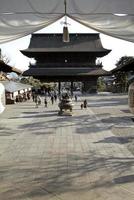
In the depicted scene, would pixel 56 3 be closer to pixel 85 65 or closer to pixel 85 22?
pixel 85 22

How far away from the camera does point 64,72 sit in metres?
62.0

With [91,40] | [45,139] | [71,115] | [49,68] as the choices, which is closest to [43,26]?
[45,139]

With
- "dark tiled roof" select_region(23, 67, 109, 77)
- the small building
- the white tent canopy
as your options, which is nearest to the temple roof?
"dark tiled roof" select_region(23, 67, 109, 77)

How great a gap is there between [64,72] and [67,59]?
12.8 ft

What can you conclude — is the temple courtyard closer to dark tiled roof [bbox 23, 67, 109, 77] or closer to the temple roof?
dark tiled roof [bbox 23, 67, 109, 77]

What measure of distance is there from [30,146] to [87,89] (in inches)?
2038

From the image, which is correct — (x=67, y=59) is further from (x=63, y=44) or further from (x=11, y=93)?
(x=11, y=93)

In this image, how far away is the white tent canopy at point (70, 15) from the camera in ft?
30.5

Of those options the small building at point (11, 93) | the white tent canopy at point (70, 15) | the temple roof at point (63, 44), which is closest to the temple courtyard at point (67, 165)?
the white tent canopy at point (70, 15)

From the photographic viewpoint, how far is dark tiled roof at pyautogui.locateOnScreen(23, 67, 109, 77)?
6145 centimetres

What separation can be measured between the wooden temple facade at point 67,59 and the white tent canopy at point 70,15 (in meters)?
51.3

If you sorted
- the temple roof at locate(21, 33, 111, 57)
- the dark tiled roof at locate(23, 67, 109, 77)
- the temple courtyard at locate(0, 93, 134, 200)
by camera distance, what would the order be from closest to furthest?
the temple courtyard at locate(0, 93, 134, 200)
the dark tiled roof at locate(23, 67, 109, 77)
the temple roof at locate(21, 33, 111, 57)

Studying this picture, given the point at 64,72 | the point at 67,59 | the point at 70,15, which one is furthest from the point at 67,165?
the point at 67,59

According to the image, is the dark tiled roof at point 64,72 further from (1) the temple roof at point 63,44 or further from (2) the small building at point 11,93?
(2) the small building at point 11,93
